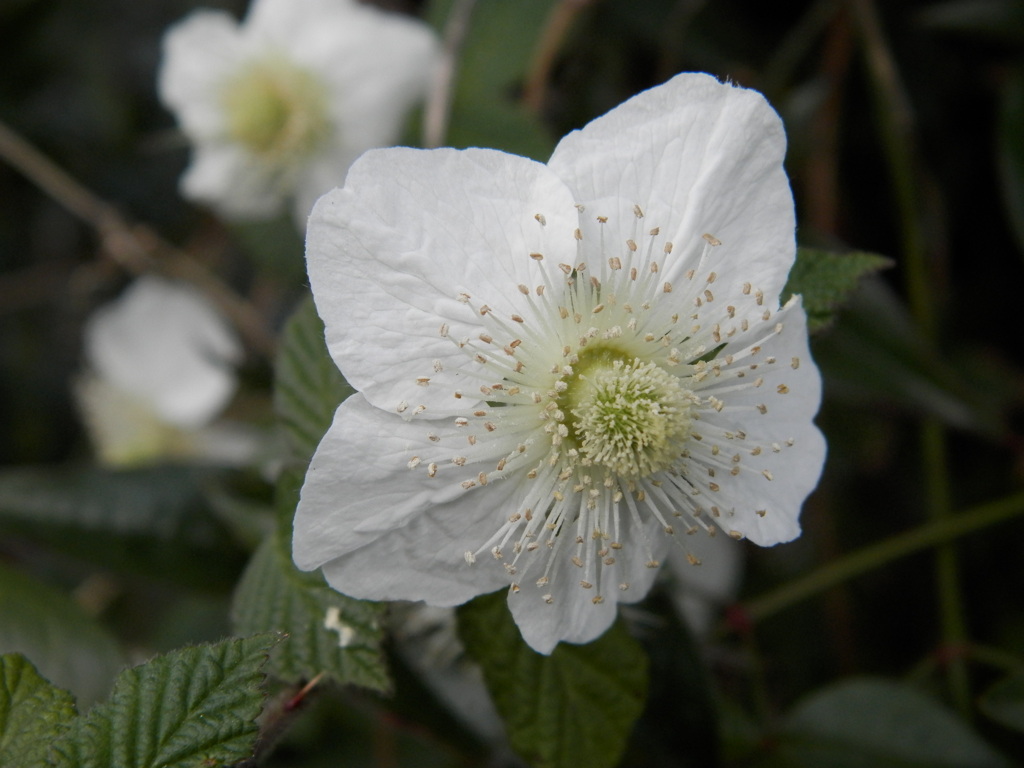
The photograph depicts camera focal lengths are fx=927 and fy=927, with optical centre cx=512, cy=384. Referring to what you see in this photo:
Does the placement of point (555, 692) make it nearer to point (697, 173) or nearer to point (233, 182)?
point (697, 173)

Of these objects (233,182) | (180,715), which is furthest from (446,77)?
(180,715)

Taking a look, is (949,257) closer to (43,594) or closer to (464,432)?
(464,432)

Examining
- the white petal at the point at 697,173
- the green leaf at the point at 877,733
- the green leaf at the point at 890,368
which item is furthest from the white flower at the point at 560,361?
the green leaf at the point at 890,368

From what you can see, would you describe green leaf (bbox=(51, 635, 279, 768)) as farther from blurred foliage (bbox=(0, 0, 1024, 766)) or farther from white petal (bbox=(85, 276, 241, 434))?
white petal (bbox=(85, 276, 241, 434))

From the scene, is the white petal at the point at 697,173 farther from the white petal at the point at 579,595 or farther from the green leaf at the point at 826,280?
the white petal at the point at 579,595

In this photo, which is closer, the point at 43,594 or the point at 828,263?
the point at 828,263

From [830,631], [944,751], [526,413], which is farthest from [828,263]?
[830,631]
